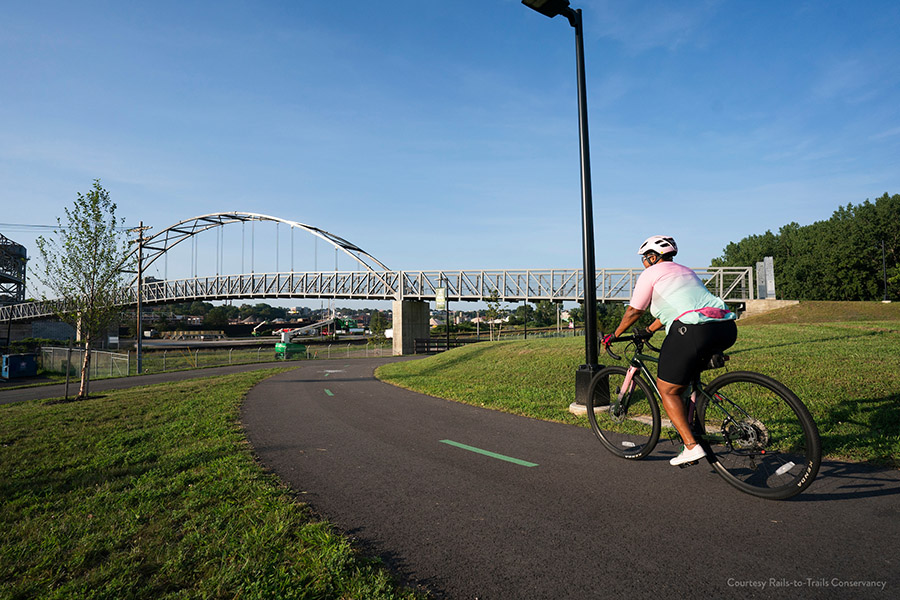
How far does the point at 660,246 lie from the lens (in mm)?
4805

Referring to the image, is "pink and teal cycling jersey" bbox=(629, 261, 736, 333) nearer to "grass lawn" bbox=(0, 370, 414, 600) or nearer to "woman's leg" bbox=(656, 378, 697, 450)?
"woman's leg" bbox=(656, 378, 697, 450)

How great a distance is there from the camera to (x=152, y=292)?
309 feet

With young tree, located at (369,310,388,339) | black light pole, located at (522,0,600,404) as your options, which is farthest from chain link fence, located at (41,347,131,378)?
young tree, located at (369,310,388,339)

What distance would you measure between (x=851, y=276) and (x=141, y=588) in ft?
292

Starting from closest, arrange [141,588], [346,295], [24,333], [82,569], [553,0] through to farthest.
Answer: [141,588], [82,569], [553,0], [346,295], [24,333]

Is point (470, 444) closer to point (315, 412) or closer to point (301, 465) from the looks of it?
point (301, 465)

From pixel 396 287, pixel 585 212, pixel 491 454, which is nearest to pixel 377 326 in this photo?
pixel 396 287

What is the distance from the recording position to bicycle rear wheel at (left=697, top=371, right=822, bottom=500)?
379cm

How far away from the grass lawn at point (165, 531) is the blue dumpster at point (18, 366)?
28541mm

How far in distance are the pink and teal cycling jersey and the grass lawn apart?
3.17m

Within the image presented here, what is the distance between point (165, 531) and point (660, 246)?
488cm

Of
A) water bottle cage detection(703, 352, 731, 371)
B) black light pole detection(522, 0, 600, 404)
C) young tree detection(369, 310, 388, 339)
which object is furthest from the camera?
young tree detection(369, 310, 388, 339)

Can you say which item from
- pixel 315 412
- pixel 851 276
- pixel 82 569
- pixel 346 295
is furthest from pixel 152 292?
pixel 851 276

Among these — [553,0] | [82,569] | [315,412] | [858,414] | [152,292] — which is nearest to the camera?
[82,569]
